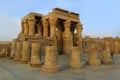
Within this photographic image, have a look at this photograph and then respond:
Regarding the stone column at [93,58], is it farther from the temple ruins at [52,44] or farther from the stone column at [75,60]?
the stone column at [75,60]

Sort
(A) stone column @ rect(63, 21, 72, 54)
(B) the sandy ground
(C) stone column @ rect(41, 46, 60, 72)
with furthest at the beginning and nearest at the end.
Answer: (A) stone column @ rect(63, 21, 72, 54) < (C) stone column @ rect(41, 46, 60, 72) < (B) the sandy ground

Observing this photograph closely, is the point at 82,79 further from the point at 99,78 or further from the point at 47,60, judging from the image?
the point at 47,60

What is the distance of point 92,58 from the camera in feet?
40.6

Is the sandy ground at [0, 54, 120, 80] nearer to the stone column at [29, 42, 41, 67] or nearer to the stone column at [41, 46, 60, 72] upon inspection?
the stone column at [41, 46, 60, 72]

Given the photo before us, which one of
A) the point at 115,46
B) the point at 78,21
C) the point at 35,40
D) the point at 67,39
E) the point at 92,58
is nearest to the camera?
the point at 92,58

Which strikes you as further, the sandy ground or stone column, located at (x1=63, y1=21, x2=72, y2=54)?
stone column, located at (x1=63, y1=21, x2=72, y2=54)

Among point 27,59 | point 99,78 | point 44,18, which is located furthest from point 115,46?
point 99,78

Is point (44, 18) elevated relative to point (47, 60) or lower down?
elevated

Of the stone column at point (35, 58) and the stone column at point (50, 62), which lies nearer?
the stone column at point (50, 62)

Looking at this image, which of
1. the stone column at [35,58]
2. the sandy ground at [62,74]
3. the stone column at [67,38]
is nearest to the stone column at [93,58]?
the sandy ground at [62,74]

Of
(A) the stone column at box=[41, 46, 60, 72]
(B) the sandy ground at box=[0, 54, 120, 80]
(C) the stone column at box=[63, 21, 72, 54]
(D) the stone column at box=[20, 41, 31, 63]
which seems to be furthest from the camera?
(C) the stone column at box=[63, 21, 72, 54]

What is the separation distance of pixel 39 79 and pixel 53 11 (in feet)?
40.7

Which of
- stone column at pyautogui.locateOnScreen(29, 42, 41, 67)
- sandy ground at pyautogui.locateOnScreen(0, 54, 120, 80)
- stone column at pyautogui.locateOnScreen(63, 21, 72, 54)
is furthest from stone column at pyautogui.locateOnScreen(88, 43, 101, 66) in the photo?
stone column at pyautogui.locateOnScreen(63, 21, 72, 54)

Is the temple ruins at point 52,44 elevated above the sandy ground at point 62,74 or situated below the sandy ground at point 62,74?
above
